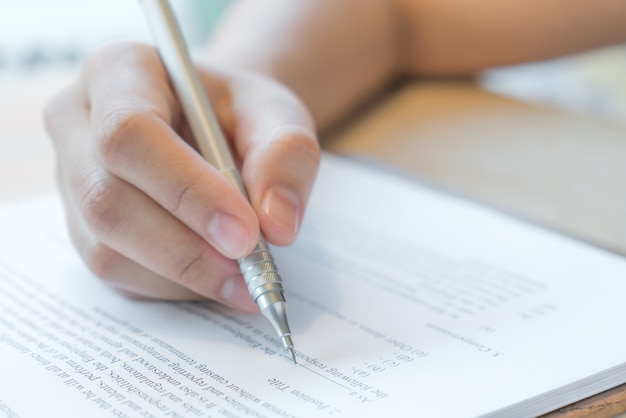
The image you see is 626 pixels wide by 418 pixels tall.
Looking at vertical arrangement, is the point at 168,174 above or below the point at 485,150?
below

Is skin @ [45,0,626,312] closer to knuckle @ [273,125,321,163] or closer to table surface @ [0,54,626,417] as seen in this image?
knuckle @ [273,125,321,163]

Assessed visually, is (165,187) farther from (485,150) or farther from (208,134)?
(485,150)

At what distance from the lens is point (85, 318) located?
0.41 metres

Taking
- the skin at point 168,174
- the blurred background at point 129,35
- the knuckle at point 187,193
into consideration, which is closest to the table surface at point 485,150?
the skin at point 168,174

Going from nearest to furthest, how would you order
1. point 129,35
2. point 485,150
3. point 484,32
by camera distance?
point 485,150
point 484,32
point 129,35

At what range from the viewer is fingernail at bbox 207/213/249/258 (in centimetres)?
37

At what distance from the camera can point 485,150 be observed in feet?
1.98

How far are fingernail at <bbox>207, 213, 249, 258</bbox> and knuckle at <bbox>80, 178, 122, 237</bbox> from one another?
0.19ft

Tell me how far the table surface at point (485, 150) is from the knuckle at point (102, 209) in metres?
0.21

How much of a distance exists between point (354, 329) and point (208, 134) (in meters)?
0.13

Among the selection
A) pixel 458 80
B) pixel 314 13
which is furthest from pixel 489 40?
pixel 314 13

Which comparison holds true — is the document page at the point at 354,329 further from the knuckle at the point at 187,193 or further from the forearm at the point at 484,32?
the forearm at the point at 484,32

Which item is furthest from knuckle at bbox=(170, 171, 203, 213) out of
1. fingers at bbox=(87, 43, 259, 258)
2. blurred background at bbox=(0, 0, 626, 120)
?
blurred background at bbox=(0, 0, 626, 120)

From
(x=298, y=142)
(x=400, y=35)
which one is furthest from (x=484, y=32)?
(x=298, y=142)
